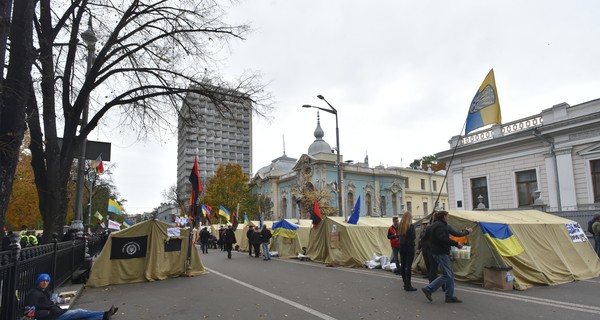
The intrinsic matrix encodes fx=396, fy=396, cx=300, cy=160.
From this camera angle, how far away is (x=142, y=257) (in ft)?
39.5

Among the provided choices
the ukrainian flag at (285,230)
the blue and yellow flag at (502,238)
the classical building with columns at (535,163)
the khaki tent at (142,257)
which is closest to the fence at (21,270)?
the khaki tent at (142,257)

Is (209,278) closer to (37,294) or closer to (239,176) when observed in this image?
(37,294)

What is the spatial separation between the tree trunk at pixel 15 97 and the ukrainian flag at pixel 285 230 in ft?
49.0

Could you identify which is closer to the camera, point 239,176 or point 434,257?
point 434,257

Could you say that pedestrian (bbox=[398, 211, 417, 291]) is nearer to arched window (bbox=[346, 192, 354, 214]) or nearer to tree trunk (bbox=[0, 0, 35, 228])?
tree trunk (bbox=[0, 0, 35, 228])

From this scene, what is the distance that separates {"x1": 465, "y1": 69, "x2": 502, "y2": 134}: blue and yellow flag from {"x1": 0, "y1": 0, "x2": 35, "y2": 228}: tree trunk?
1029 cm

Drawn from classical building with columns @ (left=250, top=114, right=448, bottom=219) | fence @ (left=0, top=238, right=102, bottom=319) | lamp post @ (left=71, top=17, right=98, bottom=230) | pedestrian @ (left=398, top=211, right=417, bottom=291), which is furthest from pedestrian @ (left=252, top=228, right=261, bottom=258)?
classical building with columns @ (left=250, top=114, right=448, bottom=219)

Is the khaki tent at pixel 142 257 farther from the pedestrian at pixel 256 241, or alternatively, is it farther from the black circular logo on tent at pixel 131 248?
the pedestrian at pixel 256 241

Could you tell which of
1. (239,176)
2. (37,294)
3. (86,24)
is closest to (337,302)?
(37,294)

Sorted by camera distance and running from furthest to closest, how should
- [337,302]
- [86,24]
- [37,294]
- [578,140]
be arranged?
1. [578,140]
2. [86,24]
3. [337,302]
4. [37,294]

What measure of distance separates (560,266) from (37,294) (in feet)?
39.3

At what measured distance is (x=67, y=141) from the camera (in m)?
10.9

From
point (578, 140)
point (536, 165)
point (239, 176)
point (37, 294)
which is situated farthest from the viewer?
point (239, 176)

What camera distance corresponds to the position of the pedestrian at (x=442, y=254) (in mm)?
7770
